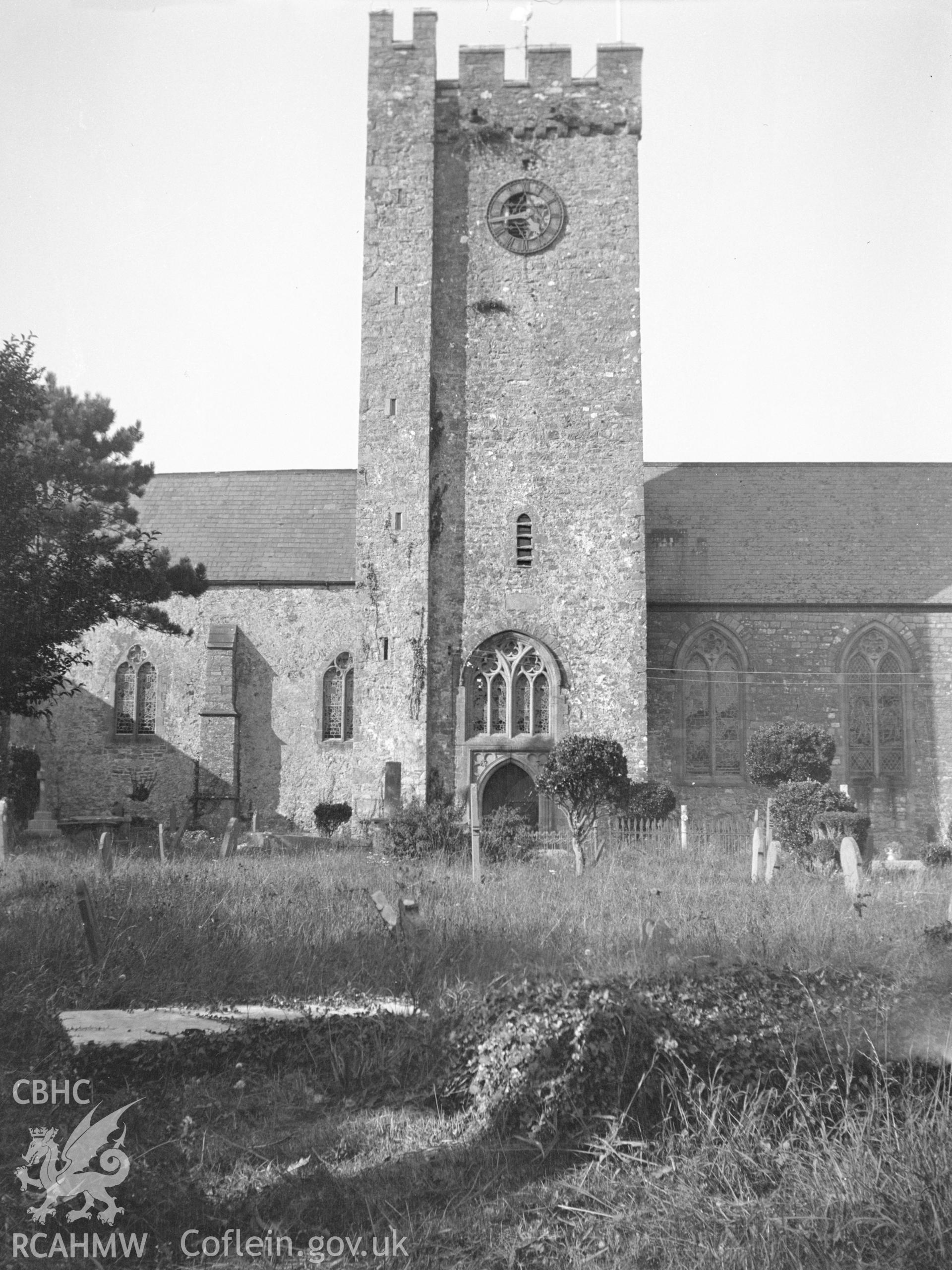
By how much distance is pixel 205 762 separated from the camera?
26641 millimetres

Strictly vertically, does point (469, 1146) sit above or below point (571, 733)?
below

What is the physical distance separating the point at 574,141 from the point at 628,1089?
22379 millimetres

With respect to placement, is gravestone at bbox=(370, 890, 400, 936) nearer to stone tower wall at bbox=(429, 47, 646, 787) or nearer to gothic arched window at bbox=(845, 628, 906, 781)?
stone tower wall at bbox=(429, 47, 646, 787)

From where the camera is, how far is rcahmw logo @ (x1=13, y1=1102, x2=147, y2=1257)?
15.6 feet

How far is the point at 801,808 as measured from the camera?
62.4 ft

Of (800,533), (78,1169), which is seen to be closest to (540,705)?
(800,533)

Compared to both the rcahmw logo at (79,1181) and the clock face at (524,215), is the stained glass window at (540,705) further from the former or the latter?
the rcahmw logo at (79,1181)

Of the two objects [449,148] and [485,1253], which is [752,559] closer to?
[449,148]

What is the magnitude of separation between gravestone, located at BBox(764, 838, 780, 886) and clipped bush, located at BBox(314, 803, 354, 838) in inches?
493

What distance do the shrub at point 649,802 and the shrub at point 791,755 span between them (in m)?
2.02

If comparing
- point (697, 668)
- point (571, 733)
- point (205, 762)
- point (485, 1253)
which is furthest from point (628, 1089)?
point (205, 762)

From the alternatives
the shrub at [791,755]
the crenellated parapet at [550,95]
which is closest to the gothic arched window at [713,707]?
the shrub at [791,755]

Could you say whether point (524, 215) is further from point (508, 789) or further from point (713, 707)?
point (508, 789)

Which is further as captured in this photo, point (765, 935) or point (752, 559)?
point (752, 559)
